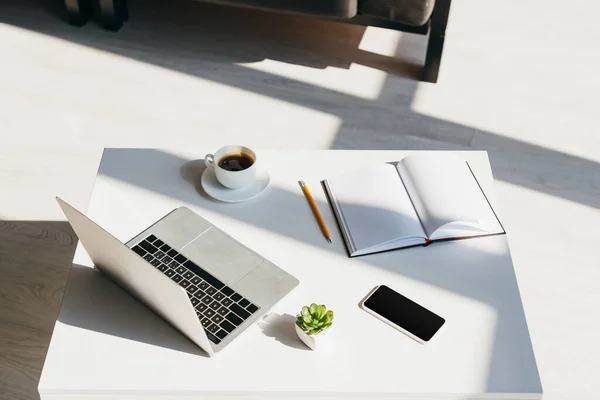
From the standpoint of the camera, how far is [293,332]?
4.00 ft

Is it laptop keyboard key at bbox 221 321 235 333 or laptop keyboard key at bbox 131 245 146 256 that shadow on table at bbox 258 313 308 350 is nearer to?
laptop keyboard key at bbox 221 321 235 333

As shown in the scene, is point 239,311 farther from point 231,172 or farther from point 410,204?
point 410,204

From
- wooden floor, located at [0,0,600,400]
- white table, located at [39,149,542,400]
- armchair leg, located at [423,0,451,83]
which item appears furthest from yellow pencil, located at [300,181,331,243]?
armchair leg, located at [423,0,451,83]

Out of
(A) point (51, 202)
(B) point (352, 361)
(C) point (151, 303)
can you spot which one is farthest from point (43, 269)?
(B) point (352, 361)

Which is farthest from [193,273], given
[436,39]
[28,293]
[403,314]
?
[436,39]

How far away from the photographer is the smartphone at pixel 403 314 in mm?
1220

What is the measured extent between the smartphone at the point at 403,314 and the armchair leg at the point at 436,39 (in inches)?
53.3

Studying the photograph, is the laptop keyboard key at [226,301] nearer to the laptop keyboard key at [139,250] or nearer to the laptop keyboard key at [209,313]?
the laptop keyboard key at [209,313]

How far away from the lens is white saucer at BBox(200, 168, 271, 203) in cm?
145

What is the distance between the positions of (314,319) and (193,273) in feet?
0.83

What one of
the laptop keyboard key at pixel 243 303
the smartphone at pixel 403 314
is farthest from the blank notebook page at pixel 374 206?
the laptop keyboard key at pixel 243 303

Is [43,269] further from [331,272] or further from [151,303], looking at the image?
[331,272]

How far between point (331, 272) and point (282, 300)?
11cm

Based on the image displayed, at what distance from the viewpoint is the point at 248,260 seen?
1.33 m
